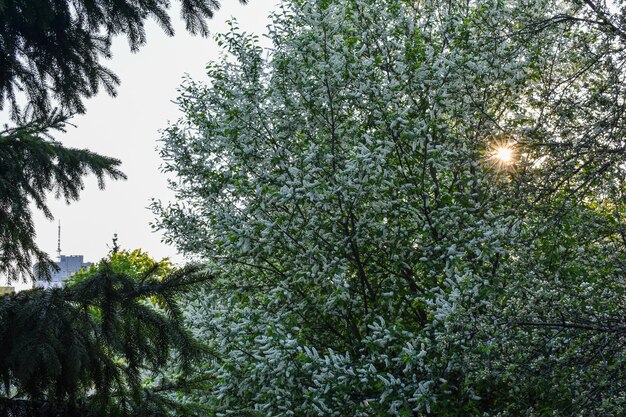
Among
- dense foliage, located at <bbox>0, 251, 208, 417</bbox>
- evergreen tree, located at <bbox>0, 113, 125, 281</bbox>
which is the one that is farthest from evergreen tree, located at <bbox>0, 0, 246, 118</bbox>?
dense foliage, located at <bbox>0, 251, 208, 417</bbox>

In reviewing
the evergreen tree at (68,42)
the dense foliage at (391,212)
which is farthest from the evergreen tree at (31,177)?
the dense foliage at (391,212)

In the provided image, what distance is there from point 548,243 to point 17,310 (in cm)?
627

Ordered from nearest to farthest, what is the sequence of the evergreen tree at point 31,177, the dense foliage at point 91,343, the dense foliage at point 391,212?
the dense foliage at point 91,343
the evergreen tree at point 31,177
the dense foliage at point 391,212

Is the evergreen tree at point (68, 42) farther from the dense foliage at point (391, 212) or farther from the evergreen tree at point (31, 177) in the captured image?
the dense foliage at point (391, 212)

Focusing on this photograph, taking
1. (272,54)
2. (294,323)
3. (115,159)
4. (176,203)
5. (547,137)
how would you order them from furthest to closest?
(176,203), (272,54), (294,323), (547,137), (115,159)

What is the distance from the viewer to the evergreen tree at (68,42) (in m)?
4.03

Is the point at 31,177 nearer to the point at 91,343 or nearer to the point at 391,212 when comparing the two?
the point at 91,343

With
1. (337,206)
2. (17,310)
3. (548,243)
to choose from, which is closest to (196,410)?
(17,310)

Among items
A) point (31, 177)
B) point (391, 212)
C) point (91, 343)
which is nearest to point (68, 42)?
point (31, 177)

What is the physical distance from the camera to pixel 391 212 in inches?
323

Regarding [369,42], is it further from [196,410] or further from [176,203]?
[196,410]

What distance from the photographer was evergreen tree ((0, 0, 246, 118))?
403 cm

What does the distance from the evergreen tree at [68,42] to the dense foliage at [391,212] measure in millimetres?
3314

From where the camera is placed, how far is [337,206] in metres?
8.30
